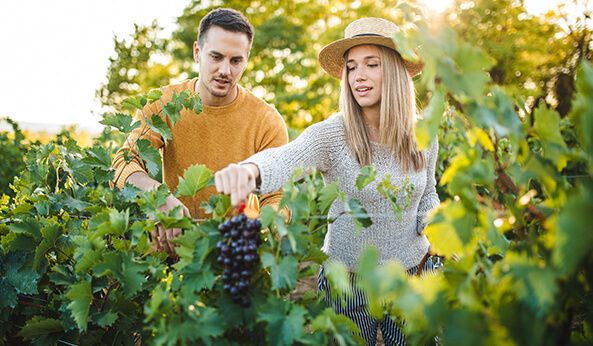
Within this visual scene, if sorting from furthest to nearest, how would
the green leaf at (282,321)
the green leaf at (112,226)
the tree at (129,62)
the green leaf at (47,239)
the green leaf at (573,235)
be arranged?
the tree at (129,62)
the green leaf at (47,239)
the green leaf at (112,226)
the green leaf at (282,321)
the green leaf at (573,235)

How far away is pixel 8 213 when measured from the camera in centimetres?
178

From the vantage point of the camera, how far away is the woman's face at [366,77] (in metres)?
2.12

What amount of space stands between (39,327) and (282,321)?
1.00 metres

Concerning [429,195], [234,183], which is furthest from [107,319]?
[429,195]

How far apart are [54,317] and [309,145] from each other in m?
1.26

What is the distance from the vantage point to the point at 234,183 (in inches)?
46.8

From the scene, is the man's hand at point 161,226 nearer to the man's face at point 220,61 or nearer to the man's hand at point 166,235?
the man's hand at point 166,235

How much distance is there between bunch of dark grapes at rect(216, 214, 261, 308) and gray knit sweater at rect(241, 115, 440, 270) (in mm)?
716

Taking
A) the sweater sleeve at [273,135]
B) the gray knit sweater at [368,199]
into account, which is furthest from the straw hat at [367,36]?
the sweater sleeve at [273,135]

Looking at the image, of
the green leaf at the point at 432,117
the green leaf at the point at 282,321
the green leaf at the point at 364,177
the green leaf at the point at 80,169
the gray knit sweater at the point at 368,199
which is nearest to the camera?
the green leaf at the point at 432,117

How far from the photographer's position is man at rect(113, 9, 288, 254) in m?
2.51

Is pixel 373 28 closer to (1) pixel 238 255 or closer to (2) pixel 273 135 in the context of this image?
(2) pixel 273 135

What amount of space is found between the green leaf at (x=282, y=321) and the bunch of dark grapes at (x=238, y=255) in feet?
0.29

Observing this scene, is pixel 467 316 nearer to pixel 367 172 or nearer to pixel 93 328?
pixel 367 172
